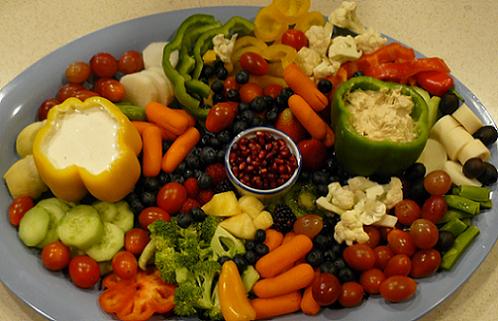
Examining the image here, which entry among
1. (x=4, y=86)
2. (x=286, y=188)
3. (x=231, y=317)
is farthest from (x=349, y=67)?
(x=4, y=86)

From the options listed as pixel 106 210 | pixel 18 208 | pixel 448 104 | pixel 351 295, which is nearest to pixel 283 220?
pixel 351 295

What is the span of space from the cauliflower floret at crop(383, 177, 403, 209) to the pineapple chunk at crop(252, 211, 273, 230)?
1.09 ft

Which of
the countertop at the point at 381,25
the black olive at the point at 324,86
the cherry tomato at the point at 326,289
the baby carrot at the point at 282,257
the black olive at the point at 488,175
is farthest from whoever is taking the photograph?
the countertop at the point at 381,25

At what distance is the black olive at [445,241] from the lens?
1.75 meters

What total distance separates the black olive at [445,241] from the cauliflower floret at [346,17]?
711 millimetres

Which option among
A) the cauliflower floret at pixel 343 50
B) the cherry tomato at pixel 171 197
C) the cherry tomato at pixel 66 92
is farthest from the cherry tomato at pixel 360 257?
the cherry tomato at pixel 66 92

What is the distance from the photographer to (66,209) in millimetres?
1819

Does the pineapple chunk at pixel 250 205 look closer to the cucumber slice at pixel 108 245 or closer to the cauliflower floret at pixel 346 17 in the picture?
the cucumber slice at pixel 108 245

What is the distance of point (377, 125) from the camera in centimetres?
182

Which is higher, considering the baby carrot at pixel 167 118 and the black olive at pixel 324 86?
the black olive at pixel 324 86

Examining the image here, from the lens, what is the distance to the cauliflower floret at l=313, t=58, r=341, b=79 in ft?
6.42

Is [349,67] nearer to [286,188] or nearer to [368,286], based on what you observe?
[286,188]

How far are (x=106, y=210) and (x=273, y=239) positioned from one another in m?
0.48

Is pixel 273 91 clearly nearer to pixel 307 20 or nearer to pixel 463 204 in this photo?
pixel 307 20
